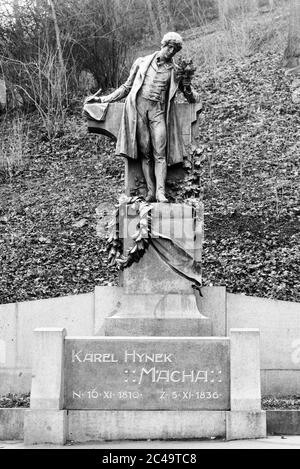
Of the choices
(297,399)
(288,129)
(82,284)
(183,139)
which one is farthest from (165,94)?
(288,129)

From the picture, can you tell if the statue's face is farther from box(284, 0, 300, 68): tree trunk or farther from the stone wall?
box(284, 0, 300, 68): tree trunk

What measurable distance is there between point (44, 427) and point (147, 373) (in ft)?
4.38

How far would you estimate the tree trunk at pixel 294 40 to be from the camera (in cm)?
2555

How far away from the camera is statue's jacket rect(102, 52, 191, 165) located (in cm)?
1205

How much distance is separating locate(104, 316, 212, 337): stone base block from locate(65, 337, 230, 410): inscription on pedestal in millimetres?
860

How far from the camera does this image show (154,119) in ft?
39.4

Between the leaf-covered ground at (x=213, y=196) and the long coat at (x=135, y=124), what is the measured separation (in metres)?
0.32

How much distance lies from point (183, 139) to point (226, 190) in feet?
27.8

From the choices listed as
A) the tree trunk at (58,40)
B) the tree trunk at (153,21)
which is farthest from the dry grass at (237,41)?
the tree trunk at (58,40)

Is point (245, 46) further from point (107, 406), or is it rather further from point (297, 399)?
point (107, 406)

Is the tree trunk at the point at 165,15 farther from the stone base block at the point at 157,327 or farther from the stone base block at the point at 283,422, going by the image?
the stone base block at the point at 283,422

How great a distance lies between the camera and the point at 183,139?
12.3 metres

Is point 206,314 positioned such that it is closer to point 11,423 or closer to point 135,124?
point 135,124

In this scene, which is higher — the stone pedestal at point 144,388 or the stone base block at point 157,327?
the stone base block at point 157,327
